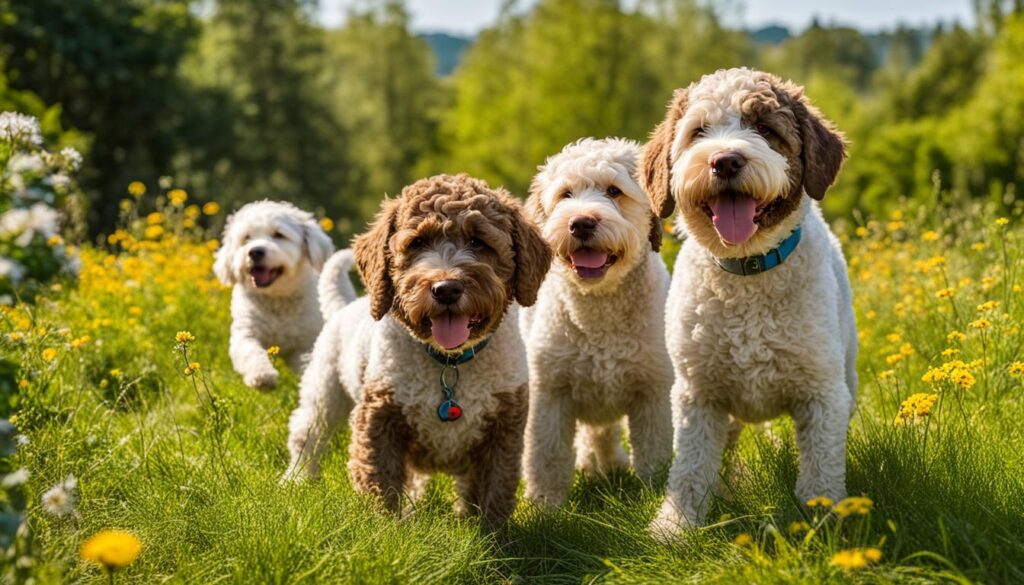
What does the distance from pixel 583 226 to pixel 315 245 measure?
119 inches

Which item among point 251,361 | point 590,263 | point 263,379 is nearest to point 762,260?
point 590,263

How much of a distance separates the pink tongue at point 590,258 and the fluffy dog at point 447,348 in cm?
32

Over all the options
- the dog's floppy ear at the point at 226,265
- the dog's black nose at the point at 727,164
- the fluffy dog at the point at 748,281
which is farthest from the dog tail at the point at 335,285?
the dog's black nose at the point at 727,164

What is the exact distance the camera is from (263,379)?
18.6 feet

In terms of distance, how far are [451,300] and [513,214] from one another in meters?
0.62

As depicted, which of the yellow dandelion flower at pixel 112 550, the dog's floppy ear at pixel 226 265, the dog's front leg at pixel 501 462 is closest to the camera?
the yellow dandelion flower at pixel 112 550

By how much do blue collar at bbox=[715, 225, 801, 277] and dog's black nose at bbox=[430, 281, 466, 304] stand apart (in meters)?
1.20

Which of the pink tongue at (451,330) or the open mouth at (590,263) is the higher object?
the open mouth at (590,263)

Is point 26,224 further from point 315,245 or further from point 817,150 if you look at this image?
point 315,245

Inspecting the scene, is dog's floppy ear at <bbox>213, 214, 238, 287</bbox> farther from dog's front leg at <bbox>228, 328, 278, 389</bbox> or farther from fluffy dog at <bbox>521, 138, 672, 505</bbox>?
fluffy dog at <bbox>521, 138, 672, 505</bbox>

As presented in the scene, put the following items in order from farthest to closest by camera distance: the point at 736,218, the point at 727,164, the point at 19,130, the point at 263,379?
the point at 263,379 < the point at 736,218 < the point at 727,164 < the point at 19,130

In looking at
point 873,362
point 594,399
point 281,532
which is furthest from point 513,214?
point 873,362

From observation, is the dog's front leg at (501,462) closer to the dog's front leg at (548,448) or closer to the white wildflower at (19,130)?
the dog's front leg at (548,448)

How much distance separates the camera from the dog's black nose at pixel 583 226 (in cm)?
459
